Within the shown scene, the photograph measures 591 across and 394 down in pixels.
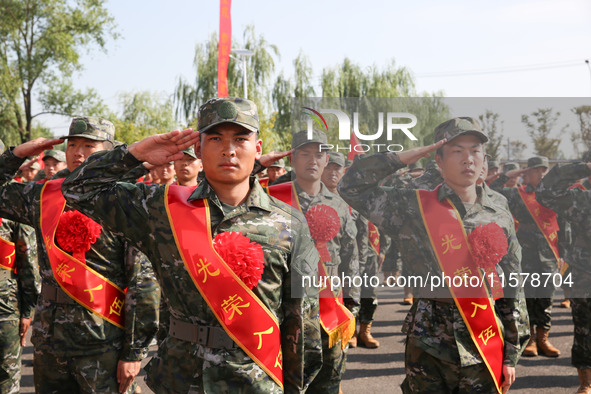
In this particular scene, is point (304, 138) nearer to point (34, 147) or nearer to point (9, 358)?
point (34, 147)

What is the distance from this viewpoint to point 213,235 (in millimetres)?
2740

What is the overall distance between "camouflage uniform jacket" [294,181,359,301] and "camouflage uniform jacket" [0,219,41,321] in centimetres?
226

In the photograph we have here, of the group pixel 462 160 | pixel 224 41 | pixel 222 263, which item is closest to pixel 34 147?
pixel 222 263

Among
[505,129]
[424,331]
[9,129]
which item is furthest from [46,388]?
[9,129]

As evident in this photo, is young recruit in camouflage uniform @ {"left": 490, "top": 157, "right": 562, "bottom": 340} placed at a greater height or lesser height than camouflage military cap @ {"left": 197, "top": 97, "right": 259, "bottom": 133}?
lesser

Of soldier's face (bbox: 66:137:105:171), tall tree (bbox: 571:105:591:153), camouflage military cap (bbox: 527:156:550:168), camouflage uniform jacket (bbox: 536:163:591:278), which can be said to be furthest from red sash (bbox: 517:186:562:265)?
soldier's face (bbox: 66:137:105:171)

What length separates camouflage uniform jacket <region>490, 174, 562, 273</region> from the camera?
793 centimetres

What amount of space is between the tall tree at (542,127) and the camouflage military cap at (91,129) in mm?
2830

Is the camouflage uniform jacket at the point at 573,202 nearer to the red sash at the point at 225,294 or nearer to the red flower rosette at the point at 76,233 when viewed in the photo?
the red sash at the point at 225,294

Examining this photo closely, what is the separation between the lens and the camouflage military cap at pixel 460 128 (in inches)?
141

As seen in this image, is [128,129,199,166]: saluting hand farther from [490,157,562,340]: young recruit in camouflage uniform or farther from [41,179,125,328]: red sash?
[490,157,562,340]: young recruit in camouflage uniform

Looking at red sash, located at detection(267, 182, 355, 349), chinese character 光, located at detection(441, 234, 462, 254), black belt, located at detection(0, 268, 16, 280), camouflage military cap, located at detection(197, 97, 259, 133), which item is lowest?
red sash, located at detection(267, 182, 355, 349)

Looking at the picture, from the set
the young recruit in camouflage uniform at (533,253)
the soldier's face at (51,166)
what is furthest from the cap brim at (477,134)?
Result: the soldier's face at (51,166)

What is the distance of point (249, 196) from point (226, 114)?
0.40m
